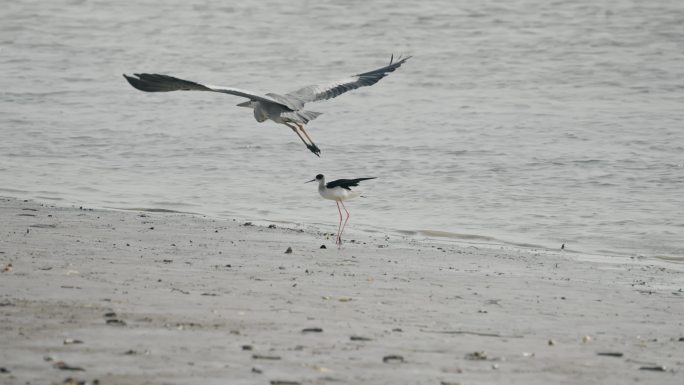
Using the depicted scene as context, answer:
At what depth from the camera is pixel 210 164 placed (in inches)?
617

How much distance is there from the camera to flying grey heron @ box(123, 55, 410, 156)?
33.7ft

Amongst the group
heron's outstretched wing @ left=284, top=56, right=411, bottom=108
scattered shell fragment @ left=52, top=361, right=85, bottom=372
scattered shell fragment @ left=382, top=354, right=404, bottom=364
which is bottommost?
scattered shell fragment @ left=382, top=354, right=404, bottom=364

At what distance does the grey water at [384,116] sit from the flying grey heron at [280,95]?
111cm

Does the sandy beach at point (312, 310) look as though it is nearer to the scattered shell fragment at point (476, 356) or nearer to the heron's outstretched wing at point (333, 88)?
the scattered shell fragment at point (476, 356)

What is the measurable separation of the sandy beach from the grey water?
191 centimetres

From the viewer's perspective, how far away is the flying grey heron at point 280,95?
10281 mm

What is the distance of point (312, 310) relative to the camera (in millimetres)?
7512

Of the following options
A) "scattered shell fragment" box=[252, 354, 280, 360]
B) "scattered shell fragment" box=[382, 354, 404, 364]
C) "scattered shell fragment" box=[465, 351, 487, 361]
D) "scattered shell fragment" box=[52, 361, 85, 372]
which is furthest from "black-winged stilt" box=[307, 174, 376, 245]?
"scattered shell fragment" box=[52, 361, 85, 372]

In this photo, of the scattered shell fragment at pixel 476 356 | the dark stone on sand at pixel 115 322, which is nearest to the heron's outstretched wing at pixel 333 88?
the dark stone on sand at pixel 115 322

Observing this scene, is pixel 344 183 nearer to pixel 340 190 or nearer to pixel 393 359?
pixel 340 190

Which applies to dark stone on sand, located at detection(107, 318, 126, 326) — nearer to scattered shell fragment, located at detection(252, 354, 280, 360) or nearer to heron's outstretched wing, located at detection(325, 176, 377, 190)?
scattered shell fragment, located at detection(252, 354, 280, 360)

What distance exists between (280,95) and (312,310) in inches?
193

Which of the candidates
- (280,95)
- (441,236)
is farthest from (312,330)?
(280,95)

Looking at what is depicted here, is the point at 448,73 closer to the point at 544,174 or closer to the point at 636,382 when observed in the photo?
the point at 544,174
